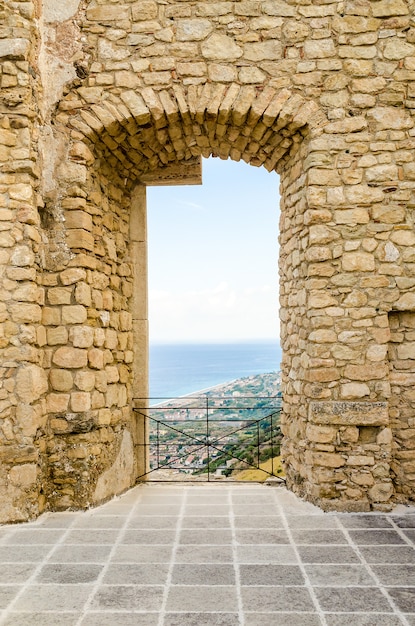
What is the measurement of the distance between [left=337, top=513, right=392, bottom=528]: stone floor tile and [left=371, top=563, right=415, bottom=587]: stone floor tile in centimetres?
73

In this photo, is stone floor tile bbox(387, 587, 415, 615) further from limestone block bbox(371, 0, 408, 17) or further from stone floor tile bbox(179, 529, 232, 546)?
limestone block bbox(371, 0, 408, 17)

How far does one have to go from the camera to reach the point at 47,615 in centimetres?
272

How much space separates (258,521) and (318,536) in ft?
1.74

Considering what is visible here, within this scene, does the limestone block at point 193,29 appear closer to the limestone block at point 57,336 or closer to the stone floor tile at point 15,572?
the limestone block at point 57,336

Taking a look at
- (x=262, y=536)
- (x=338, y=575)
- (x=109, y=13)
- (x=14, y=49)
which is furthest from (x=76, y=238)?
(x=338, y=575)

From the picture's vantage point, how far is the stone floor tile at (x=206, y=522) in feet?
13.4

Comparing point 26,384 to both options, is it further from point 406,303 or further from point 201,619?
point 406,303

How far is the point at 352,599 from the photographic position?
2.86 m

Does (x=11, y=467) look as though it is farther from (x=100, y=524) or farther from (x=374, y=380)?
(x=374, y=380)

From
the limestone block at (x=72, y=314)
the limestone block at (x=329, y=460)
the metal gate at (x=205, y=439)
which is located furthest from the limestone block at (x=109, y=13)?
the limestone block at (x=329, y=460)

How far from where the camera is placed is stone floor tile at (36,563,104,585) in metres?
3.12

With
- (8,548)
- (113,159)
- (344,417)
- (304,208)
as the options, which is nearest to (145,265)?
(113,159)

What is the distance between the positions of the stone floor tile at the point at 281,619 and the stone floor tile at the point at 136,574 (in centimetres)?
63

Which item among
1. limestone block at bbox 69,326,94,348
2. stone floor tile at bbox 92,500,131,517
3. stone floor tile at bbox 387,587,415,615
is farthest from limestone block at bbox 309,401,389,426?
limestone block at bbox 69,326,94,348
